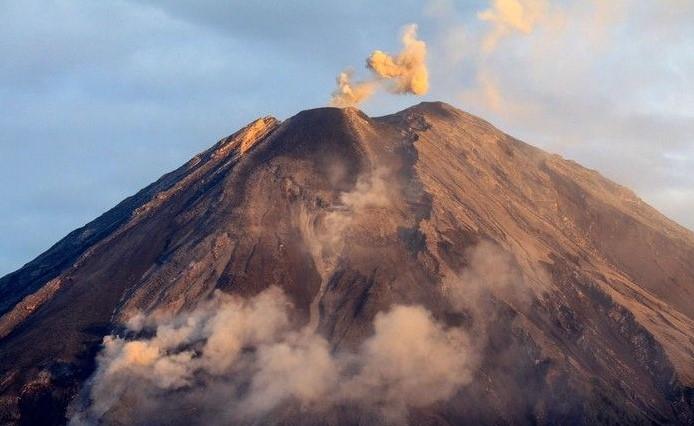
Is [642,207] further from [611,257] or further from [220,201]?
[220,201]

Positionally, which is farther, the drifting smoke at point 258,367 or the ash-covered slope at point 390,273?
the ash-covered slope at point 390,273

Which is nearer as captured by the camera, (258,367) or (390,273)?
(258,367)

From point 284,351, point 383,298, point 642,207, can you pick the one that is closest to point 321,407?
point 284,351

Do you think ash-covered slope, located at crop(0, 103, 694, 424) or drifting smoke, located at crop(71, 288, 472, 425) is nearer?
drifting smoke, located at crop(71, 288, 472, 425)

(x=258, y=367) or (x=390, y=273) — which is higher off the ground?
(x=390, y=273)
